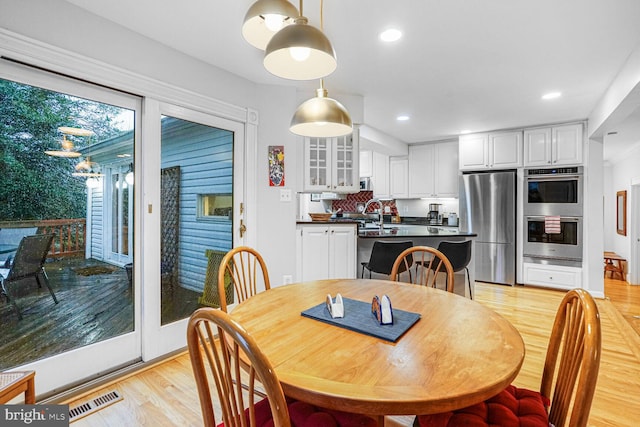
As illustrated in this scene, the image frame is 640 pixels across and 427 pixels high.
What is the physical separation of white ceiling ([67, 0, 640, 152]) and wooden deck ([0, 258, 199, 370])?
168cm

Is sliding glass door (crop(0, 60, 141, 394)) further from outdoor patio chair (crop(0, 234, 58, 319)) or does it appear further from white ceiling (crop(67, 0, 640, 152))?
white ceiling (crop(67, 0, 640, 152))

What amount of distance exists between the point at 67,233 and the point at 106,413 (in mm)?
1095

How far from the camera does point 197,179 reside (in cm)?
278

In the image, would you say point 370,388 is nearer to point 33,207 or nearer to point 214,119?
point 33,207

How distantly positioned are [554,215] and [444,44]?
3.41 metres

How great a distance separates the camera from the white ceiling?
200 cm

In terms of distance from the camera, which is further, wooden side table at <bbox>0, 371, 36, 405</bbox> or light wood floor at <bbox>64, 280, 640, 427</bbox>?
light wood floor at <bbox>64, 280, 640, 427</bbox>

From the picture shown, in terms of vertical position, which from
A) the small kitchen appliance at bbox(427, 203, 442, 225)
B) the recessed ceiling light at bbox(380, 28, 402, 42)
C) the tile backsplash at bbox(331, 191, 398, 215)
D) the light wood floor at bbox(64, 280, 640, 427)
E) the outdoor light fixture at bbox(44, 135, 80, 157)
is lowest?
the light wood floor at bbox(64, 280, 640, 427)

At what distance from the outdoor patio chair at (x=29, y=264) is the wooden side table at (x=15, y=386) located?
0.75 meters

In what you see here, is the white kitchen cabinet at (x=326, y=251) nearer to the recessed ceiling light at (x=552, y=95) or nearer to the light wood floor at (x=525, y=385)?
the light wood floor at (x=525, y=385)

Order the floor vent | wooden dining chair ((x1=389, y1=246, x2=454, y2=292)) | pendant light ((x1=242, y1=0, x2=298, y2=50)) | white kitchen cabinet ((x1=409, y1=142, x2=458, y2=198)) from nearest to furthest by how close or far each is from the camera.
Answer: pendant light ((x1=242, y1=0, x2=298, y2=50)) → the floor vent → wooden dining chair ((x1=389, y1=246, x2=454, y2=292)) → white kitchen cabinet ((x1=409, y1=142, x2=458, y2=198))

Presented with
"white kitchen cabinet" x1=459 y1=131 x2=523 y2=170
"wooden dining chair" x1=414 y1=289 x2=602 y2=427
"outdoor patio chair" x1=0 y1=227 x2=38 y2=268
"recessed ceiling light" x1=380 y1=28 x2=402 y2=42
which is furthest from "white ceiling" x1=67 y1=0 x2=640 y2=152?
"wooden dining chair" x1=414 y1=289 x2=602 y2=427

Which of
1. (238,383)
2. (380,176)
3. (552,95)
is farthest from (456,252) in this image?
(380,176)

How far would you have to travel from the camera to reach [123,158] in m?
2.31
